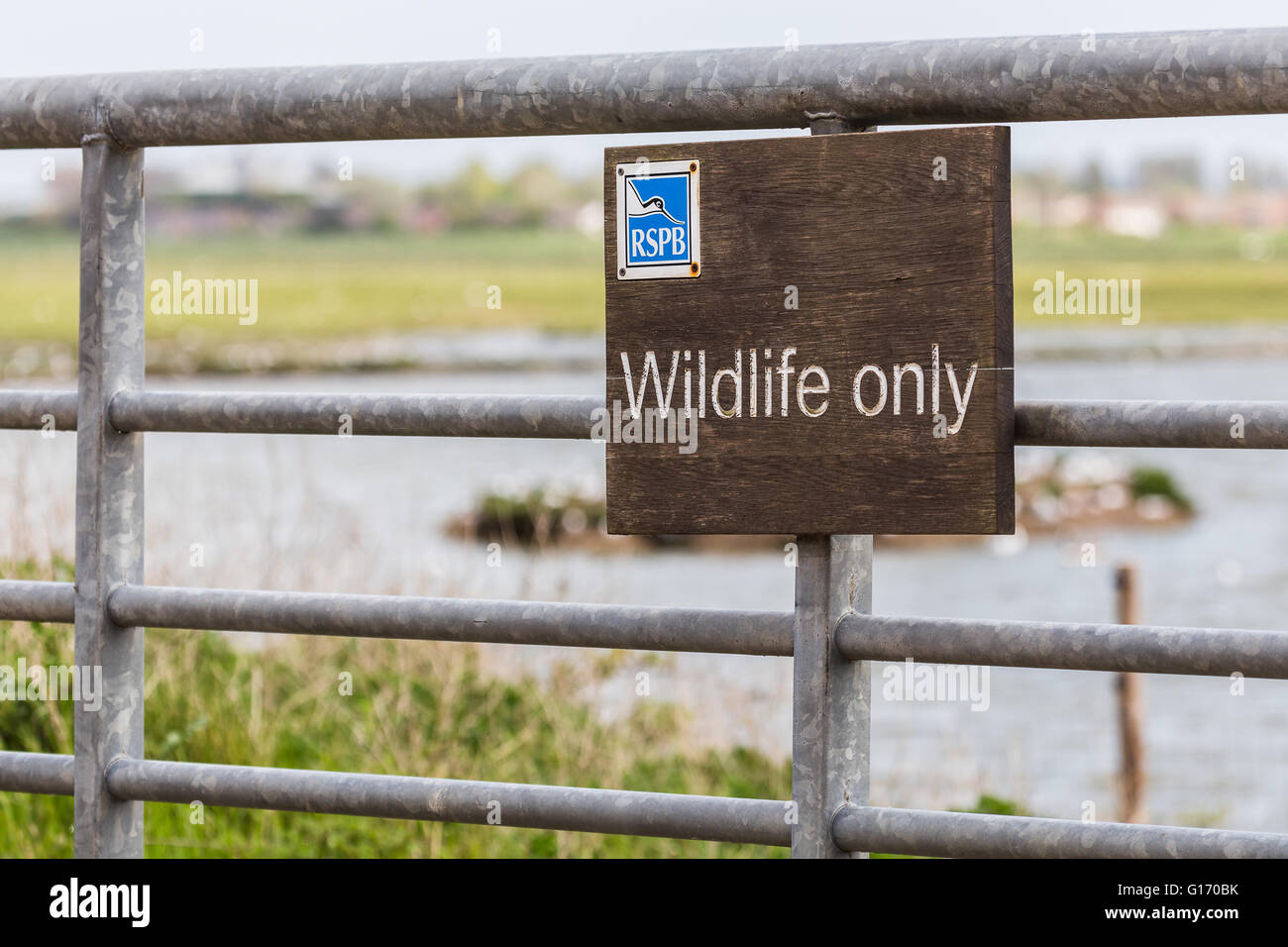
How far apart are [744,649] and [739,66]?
0.77 m

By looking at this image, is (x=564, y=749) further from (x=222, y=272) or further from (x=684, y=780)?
(x=222, y=272)

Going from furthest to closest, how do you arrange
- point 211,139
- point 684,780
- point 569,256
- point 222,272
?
point 569,256, point 684,780, point 222,272, point 211,139

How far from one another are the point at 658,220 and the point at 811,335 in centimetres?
27

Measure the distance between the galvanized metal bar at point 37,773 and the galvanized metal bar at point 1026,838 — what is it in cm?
122

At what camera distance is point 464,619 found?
2.46 metres

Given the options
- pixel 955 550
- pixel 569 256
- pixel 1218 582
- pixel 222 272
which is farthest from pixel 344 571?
pixel 569 256

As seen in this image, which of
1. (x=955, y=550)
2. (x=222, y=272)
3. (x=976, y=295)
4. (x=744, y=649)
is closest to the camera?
(x=976, y=295)

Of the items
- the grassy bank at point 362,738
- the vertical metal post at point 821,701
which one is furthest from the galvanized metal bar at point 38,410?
the grassy bank at point 362,738

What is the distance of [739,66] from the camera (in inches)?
89.3

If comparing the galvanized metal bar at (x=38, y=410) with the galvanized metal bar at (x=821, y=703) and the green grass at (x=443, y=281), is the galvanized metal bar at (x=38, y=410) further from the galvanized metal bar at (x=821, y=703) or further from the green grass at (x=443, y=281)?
the green grass at (x=443, y=281)

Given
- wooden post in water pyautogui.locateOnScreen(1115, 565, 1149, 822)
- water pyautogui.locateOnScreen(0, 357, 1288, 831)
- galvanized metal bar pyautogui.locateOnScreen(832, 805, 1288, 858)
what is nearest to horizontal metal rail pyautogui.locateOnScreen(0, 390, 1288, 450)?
galvanized metal bar pyautogui.locateOnScreen(832, 805, 1288, 858)

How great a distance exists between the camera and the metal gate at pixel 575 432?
211 centimetres

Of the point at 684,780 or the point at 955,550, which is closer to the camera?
the point at 684,780

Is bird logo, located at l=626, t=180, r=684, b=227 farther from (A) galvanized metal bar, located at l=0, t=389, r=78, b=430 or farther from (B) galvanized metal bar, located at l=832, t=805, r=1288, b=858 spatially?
(A) galvanized metal bar, located at l=0, t=389, r=78, b=430
